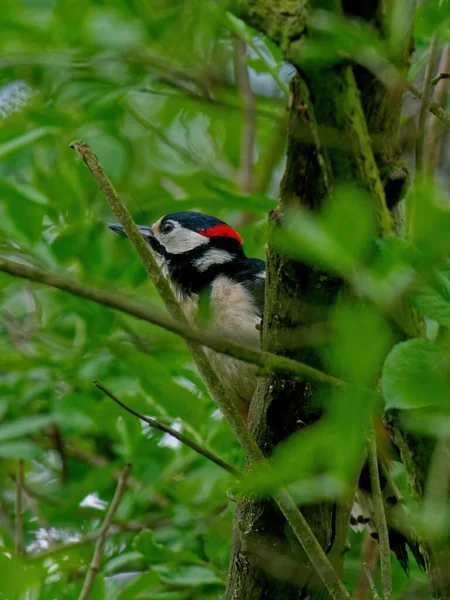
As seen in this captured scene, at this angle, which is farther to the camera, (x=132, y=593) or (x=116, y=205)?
(x=132, y=593)

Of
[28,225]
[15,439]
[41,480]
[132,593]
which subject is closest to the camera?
[132,593]

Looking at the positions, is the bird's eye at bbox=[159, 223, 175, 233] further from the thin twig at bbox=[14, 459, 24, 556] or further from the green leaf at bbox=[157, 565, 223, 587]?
the green leaf at bbox=[157, 565, 223, 587]

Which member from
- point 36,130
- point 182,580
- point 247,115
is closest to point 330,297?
point 182,580

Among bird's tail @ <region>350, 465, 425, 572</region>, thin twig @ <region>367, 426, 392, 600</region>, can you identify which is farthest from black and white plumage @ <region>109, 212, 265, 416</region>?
thin twig @ <region>367, 426, 392, 600</region>

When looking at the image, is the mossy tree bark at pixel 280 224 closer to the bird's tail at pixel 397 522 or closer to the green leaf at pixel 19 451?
the bird's tail at pixel 397 522

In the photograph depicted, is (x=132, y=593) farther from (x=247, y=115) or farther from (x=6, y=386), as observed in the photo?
(x=247, y=115)

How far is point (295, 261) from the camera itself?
2.11 meters

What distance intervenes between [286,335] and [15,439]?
2.11 metres

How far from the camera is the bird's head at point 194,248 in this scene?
13.3ft

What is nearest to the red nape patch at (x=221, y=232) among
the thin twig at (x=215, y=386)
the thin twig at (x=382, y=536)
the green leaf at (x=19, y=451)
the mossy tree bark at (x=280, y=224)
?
the green leaf at (x=19, y=451)

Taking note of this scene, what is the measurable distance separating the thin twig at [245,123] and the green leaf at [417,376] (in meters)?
4.14

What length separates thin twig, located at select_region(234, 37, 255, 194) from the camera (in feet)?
17.7

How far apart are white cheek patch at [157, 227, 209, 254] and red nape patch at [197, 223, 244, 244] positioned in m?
0.02

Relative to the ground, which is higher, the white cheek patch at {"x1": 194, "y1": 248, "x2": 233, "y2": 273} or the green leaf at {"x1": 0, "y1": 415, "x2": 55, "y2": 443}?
the white cheek patch at {"x1": 194, "y1": 248, "x2": 233, "y2": 273}
